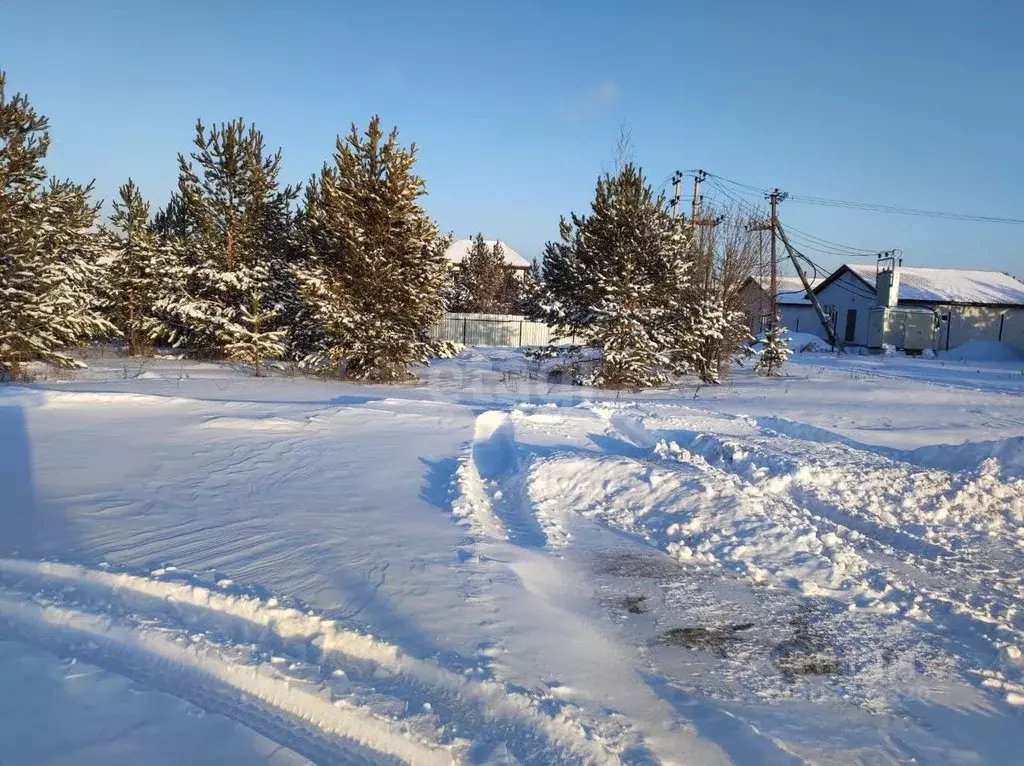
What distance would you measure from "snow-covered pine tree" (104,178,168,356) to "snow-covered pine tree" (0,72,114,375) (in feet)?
13.6

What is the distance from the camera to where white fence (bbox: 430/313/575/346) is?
3947cm

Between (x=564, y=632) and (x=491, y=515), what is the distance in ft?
9.04

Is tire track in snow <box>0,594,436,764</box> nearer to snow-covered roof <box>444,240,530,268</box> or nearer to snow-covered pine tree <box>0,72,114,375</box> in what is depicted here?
snow-covered pine tree <box>0,72,114,375</box>

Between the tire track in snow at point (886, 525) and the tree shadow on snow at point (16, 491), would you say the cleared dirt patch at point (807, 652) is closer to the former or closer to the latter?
the tire track in snow at point (886, 525)

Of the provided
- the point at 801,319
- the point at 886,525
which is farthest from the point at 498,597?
the point at 801,319

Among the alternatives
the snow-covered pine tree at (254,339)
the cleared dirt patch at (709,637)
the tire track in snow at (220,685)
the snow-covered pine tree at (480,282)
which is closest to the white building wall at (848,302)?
the snow-covered pine tree at (480,282)

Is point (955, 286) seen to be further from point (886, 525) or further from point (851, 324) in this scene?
point (886, 525)

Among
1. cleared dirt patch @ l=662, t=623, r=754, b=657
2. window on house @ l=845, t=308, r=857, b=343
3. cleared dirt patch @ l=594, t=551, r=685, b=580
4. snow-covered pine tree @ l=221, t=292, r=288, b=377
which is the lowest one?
cleared dirt patch @ l=662, t=623, r=754, b=657

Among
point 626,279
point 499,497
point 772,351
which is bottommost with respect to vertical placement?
point 499,497

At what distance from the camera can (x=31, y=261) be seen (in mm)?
18031

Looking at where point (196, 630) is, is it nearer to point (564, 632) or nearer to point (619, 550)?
point (564, 632)


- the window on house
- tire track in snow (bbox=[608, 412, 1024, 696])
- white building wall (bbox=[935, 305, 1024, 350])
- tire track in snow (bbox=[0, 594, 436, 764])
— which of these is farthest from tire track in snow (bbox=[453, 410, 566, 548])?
white building wall (bbox=[935, 305, 1024, 350])

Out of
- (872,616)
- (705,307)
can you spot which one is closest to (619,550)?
(872,616)

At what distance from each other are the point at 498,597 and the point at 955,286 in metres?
49.2
